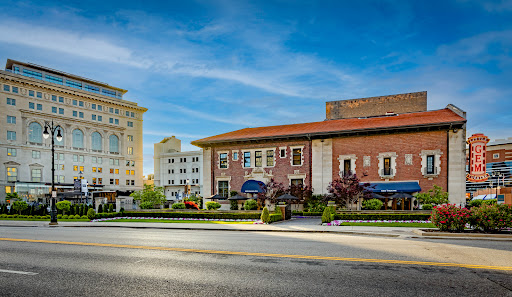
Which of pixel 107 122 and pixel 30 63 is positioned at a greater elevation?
pixel 30 63

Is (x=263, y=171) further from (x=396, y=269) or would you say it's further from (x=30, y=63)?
(x=30, y=63)

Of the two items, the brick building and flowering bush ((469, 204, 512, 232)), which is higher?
the brick building

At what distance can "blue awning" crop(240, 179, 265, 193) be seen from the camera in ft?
134

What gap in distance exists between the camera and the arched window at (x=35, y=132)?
86500 mm

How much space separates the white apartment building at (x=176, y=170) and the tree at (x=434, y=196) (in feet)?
250

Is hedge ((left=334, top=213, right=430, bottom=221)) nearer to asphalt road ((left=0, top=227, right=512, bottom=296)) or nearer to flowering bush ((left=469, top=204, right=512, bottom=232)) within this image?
flowering bush ((left=469, top=204, right=512, bottom=232))

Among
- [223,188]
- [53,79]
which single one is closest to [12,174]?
[53,79]

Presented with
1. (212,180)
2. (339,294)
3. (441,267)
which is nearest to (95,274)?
(339,294)

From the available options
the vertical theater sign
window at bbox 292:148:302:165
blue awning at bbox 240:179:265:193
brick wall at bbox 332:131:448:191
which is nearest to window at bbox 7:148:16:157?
blue awning at bbox 240:179:265:193

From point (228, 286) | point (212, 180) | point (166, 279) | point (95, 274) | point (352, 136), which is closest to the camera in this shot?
point (228, 286)

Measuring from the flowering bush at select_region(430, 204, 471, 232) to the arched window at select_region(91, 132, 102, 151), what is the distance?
9972 centimetres

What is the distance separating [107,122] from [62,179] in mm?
21304

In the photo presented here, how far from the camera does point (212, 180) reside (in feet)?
151

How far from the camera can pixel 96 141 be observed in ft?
330
